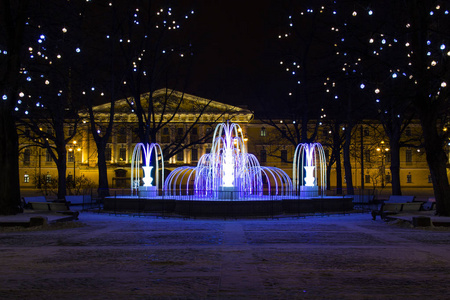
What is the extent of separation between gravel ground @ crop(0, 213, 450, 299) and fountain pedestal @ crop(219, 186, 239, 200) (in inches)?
224

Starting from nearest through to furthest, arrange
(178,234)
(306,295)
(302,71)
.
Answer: (306,295) < (178,234) < (302,71)

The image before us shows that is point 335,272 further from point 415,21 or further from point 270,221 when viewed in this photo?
point 415,21

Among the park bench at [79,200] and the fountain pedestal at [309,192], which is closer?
the fountain pedestal at [309,192]

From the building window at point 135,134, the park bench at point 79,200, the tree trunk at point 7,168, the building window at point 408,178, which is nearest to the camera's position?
the tree trunk at point 7,168

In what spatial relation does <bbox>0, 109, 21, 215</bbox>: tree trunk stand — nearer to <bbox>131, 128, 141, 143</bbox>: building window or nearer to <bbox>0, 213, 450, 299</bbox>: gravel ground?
<bbox>0, 213, 450, 299</bbox>: gravel ground

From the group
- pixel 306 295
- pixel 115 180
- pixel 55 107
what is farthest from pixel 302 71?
pixel 115 180

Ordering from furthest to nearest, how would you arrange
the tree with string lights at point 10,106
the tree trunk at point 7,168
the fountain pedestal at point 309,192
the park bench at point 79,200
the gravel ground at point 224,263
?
the park bench at point 79,200
the fountain pedestal at point 309,192
the tree trunk at point 7,168
the tree with string lights at point 10,106
the gravel ground at point 224,263

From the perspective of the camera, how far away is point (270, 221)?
2097 centimetres

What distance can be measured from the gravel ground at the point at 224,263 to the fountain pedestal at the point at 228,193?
5683 millimetres

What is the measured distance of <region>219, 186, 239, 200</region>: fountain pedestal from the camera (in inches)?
927

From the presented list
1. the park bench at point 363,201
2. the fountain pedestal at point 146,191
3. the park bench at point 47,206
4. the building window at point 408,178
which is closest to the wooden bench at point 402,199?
the park bench at point 363,201

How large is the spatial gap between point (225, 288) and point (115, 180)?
7454cm

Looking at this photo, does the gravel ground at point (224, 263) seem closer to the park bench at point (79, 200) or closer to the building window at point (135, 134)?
the park bench at point (79, 200)

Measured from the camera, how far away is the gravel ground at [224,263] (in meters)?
8.14
